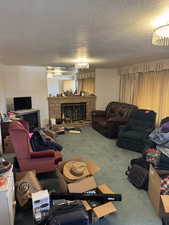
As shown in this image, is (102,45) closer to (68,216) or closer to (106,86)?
(68,216)

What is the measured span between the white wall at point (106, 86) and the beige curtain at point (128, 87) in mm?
263

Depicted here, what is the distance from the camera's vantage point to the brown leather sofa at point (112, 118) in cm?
460

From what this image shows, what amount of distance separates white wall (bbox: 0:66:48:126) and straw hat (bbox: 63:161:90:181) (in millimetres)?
3679

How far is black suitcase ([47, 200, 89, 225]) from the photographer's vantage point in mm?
1550

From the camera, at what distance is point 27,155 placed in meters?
2.48

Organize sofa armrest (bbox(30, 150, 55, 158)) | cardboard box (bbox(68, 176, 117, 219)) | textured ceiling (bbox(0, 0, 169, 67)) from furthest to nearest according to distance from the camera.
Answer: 1. sofa armrest (bbox(30, 150, 55, 158))
2. cardboard box (bbox(68, 176, 117, 219))
3. textured ceiling (bbox(0, 0, 169, 67))

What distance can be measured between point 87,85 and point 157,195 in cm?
559

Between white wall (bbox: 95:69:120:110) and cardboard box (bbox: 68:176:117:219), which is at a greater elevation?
white wall (bbox: 95:69:120:110)

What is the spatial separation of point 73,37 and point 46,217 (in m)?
2.27

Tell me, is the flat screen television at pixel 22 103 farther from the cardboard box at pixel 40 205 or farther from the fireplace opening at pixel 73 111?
the cardboard box at pixel 40 205

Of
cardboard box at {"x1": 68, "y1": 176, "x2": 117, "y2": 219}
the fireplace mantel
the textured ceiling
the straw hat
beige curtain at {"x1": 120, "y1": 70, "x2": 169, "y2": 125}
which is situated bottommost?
cardboard box at {"x1": 68, "y1": 176, "x2": 117, "y2": 219}

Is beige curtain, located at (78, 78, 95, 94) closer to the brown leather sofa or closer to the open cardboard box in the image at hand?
the brown leather sofa

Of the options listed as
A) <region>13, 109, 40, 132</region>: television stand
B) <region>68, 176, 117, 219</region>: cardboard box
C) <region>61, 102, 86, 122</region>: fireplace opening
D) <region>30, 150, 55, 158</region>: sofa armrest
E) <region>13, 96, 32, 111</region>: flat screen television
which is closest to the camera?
<region>68, 176, 117, 219</region>: cardboard box

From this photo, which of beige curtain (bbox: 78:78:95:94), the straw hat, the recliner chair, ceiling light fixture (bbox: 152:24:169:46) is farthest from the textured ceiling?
beige curtain (bbox: 78:78:95:94)
